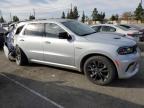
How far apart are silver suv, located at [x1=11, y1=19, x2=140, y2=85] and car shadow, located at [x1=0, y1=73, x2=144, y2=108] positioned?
2.28 ft

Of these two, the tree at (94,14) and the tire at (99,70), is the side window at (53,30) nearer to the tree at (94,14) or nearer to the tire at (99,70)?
the tire at (99,70)

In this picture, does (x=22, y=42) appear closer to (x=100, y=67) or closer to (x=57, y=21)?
(x=57, y=21)

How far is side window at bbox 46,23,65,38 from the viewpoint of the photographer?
6.87 m

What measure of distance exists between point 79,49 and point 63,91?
4.19ft

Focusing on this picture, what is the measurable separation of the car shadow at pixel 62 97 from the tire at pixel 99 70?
58 centimetres

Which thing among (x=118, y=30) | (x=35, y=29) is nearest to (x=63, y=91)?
(x=35, y=29)

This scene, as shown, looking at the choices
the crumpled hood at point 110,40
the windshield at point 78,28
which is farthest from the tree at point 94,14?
the crumpled hood at point 110,40

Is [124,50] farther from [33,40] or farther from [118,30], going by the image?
[118,30]

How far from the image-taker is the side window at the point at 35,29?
7441mm

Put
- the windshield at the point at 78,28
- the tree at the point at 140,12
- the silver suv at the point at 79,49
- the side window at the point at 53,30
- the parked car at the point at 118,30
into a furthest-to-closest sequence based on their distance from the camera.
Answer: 1. the tree at the point at 140,12
2. the parked car at the point at 118,30
3. the side window at the point at 53,30
4. the windshield at the point at 78,28
5. the silver suv at the point at 79,49

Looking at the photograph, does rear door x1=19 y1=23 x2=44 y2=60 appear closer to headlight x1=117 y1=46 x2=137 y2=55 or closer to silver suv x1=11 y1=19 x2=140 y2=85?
silver suv x1=11 y1=19 x2=140 y2=85

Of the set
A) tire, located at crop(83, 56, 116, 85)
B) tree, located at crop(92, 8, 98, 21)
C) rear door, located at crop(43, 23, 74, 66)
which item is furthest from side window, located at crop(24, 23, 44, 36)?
tree, located at crop(92, 8, 98, 21)

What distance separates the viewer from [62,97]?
5250mm

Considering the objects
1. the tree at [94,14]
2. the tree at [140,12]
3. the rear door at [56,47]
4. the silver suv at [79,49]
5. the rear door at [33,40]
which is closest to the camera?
the silver suv at [79,49]
